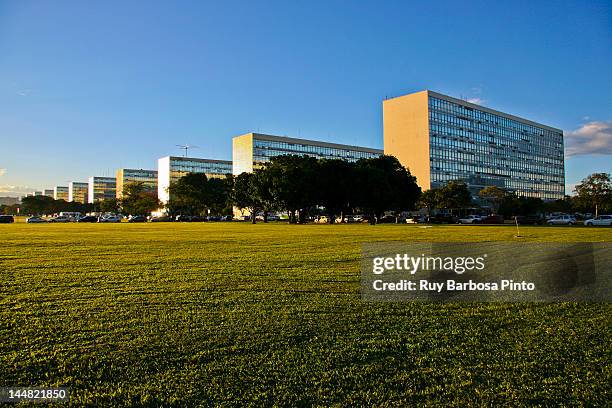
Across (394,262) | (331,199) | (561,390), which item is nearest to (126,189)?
(331,199)

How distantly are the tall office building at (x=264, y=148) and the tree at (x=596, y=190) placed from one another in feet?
221

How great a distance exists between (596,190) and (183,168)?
134m

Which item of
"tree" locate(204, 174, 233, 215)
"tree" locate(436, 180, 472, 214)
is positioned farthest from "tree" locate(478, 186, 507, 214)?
"tree" locate(204, 174, 233, 215)

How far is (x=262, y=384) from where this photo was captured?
15.2 ft

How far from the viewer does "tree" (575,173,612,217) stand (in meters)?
73.7

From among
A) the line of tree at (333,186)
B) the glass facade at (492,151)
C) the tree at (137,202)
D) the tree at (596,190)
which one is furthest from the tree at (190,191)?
the tree at (596,190)

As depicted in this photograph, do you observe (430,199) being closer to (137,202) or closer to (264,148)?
(264,148)

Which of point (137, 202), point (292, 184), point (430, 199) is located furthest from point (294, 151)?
point (292, 184)

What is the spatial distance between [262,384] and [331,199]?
208 feet

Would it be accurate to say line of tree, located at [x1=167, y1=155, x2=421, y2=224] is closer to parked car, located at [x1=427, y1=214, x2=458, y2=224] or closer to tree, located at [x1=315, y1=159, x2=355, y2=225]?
tree, located at [x1=315, y1=159, x2=355, y2=225]

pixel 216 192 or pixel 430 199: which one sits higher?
pixel 216 192

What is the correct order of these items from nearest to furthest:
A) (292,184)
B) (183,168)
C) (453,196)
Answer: (292,184), (453,196), (183,168)

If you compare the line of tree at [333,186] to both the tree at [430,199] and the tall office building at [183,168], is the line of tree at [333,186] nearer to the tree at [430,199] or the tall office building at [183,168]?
the tree at [430,199]

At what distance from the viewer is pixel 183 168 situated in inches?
6737
